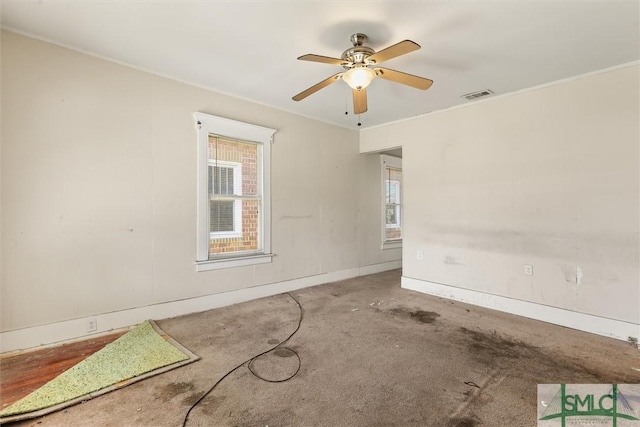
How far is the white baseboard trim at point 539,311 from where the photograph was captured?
2.85 meters

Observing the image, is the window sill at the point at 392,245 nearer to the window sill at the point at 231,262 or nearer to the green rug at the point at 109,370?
the window sill at the point at 231,262

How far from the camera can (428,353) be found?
248 cm

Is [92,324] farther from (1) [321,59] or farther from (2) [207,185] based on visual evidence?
(1) [321,59]

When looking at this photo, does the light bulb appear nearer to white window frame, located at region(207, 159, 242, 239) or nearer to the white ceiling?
the white ceiling

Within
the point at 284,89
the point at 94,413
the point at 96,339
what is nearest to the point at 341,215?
the point at 284,89

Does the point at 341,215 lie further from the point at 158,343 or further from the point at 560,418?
the point at 560,418

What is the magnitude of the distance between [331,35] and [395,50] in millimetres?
666

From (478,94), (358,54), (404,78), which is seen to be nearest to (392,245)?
(478,94)

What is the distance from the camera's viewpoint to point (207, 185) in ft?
11.5

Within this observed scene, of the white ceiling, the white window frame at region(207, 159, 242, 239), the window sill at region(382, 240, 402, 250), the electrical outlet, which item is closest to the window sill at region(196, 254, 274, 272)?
the white window frame at region(207, 159, 242, 239)

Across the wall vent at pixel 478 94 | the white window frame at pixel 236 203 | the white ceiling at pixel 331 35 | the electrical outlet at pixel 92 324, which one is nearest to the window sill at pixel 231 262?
the white window frame at pixel 236 203

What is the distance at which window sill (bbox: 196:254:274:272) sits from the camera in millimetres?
3471

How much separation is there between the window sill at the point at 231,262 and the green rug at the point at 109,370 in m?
0.85

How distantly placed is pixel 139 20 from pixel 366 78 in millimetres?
1850
